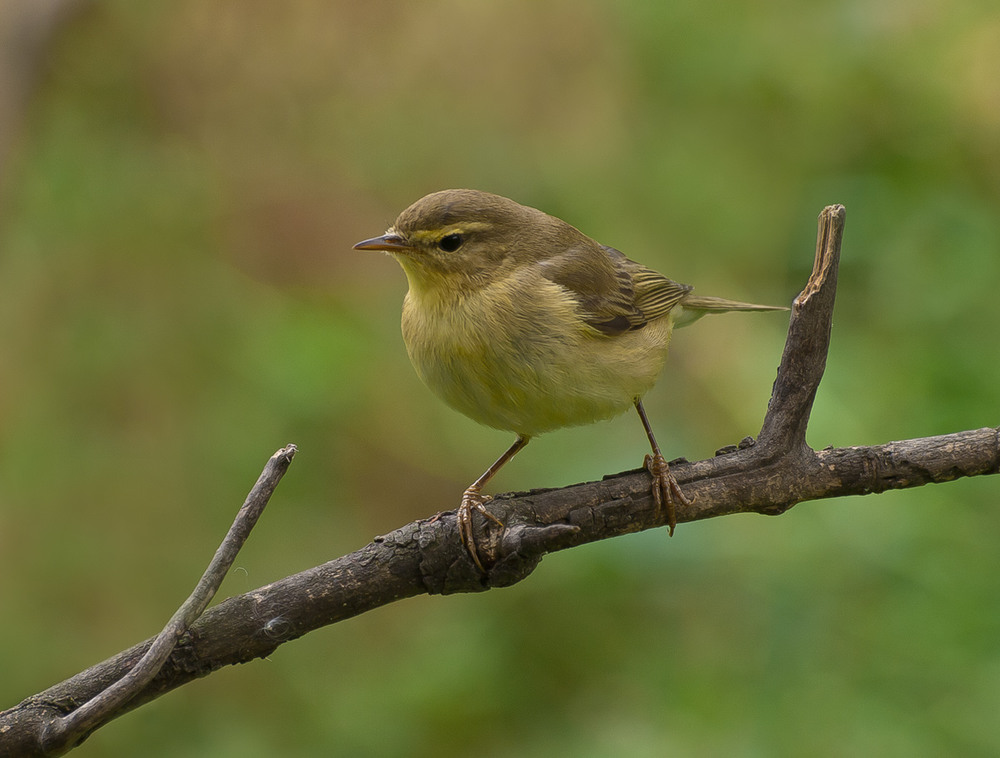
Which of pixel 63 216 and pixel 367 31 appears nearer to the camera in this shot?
pixel 63 216

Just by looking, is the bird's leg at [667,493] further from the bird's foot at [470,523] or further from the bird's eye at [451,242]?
the bird's eye at [451,242]

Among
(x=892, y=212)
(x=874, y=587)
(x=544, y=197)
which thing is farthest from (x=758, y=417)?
(x=544, y=197)

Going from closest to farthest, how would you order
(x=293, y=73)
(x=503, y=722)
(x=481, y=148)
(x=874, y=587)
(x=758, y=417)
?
(x=874, y=587)
(x=503, y=722)
(x=758, y=417)
(x=481, y=148)
(x=293, y=73)

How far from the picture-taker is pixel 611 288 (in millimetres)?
3850

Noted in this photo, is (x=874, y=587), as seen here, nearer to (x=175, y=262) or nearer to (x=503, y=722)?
(x=503, y=722)

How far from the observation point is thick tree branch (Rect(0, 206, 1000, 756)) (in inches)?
93.0

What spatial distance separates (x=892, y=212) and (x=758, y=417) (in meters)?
1.70

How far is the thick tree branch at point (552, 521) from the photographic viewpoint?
236 centimetres

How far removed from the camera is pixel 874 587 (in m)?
4.19

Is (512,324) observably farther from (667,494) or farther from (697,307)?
(697,307)

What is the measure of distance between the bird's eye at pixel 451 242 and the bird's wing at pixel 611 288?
33cm

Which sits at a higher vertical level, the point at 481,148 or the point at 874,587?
the point at 481,148

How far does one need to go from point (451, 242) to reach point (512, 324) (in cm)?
40

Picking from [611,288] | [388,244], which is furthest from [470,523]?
[611,288]
